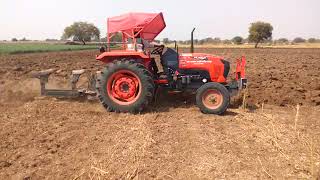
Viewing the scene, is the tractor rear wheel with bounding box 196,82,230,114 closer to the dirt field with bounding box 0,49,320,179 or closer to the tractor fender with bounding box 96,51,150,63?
the dirt field with bounding box 0,49,320,179

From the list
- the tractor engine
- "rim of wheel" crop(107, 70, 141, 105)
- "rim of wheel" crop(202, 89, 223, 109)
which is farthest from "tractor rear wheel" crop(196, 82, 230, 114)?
"rim of wheel" crop(107, 70, 141, 105)

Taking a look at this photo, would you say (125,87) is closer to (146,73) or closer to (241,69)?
(146,73)

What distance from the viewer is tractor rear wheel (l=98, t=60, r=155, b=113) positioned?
823 centimetres

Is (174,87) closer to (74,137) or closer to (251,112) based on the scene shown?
(251,112)

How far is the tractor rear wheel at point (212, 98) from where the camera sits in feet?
26.6

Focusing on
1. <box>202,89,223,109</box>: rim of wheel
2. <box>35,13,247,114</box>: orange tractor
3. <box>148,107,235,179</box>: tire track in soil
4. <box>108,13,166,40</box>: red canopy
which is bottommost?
<box>148,107,235,179</box>: tire track in soil

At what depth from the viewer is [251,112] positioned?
27.4 feet

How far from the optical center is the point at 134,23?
8.69 metres

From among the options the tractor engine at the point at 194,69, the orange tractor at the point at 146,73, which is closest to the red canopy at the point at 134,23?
the orange tractor at the point at 146,73

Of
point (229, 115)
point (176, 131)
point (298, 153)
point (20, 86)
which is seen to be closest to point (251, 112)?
point (229, 115)

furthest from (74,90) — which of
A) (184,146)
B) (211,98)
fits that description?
(184,146)

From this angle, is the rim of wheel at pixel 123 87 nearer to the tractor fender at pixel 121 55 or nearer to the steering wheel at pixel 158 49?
the tractor fender at pixel 121 55

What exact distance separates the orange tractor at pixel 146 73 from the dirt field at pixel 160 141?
33 cm

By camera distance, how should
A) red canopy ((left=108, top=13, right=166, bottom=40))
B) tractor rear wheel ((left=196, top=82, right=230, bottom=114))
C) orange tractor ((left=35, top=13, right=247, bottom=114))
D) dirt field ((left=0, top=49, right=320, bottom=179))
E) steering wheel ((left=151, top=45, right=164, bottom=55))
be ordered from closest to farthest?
dirt field ((left=0, top=49, right=320, bottom=179)), tractor rear wheel ((left=196, top=82, right=230, bottom=114)), orange tractor ((left=35, top=13, right=247, bottom=114)), red canopy ((left=108, top=13, right=166, bottom=40)), steering wheel ((left=151, top=45, right=164, bottom=55))
